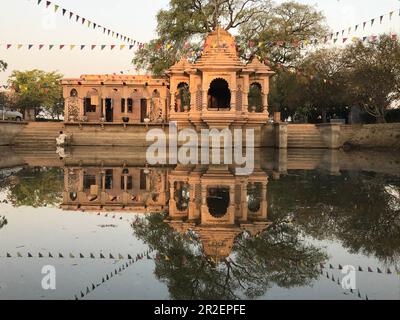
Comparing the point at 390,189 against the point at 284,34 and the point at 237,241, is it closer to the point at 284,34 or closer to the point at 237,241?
the point at 237,241


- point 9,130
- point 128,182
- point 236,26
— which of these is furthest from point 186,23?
point 128,182

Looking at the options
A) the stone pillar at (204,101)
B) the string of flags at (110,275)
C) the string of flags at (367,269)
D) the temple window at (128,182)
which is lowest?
the string of flags at (367,269)

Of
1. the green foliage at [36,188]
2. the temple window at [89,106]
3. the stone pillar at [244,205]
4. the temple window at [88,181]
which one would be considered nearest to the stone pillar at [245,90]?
the temple window at [89,106]

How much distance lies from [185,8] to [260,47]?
25.9 feet

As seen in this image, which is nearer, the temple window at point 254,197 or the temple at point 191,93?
the temple window at point 254,197

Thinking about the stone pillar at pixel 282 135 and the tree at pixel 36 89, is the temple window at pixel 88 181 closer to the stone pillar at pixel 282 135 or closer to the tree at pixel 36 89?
the stone pillar at pixel 282 135

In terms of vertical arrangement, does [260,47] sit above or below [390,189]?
above

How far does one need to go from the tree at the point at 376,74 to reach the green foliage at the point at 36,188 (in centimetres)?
2695

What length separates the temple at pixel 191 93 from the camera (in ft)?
116

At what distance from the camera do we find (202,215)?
10.4 metres

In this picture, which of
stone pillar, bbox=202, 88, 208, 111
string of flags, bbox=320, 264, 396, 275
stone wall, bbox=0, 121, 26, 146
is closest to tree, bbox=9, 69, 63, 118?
stone wall, bbox=0, 121, 26, 146
